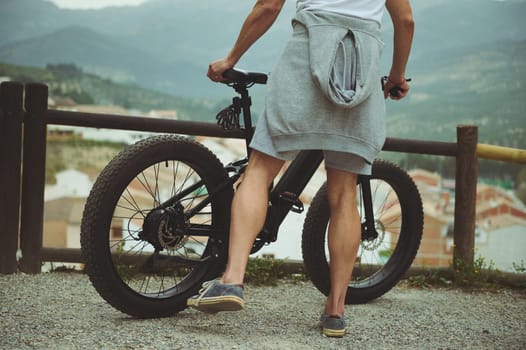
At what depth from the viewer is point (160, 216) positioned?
1926 mm

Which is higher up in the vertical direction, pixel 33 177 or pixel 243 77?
pixel 243 77

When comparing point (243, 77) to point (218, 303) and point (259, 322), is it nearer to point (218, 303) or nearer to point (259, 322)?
point (218, 303)

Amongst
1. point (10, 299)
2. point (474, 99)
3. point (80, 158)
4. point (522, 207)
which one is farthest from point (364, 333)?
point (474, 99)

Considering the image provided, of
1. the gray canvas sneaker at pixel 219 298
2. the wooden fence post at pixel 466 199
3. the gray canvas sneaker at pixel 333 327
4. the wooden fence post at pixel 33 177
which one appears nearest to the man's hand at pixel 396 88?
the gray canvas sneaker at pixel 333 327

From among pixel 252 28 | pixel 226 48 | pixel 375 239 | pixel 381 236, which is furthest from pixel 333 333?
pixel 226 48

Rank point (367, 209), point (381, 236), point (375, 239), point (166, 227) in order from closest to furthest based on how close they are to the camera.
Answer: point (166, 227) → point (367, 209) → point (375, 239) → point (381, 236)

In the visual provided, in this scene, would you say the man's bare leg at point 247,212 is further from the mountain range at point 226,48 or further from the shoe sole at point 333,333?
the mountain range at point 226,48

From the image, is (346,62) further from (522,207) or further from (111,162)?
(522,207)

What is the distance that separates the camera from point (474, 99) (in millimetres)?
57844

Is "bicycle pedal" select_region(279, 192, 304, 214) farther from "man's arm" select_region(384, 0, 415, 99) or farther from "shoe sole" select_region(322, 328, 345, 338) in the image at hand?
"man's arm" select_region(384, 0, 415, 99)

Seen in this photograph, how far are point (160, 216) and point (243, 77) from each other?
542 millimetres

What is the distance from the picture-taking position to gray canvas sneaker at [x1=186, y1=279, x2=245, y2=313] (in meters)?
1.74

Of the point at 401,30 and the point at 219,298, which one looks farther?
the point at 401,30

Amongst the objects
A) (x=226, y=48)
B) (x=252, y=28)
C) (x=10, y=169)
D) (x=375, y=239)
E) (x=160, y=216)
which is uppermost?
(x=226, y=48)
